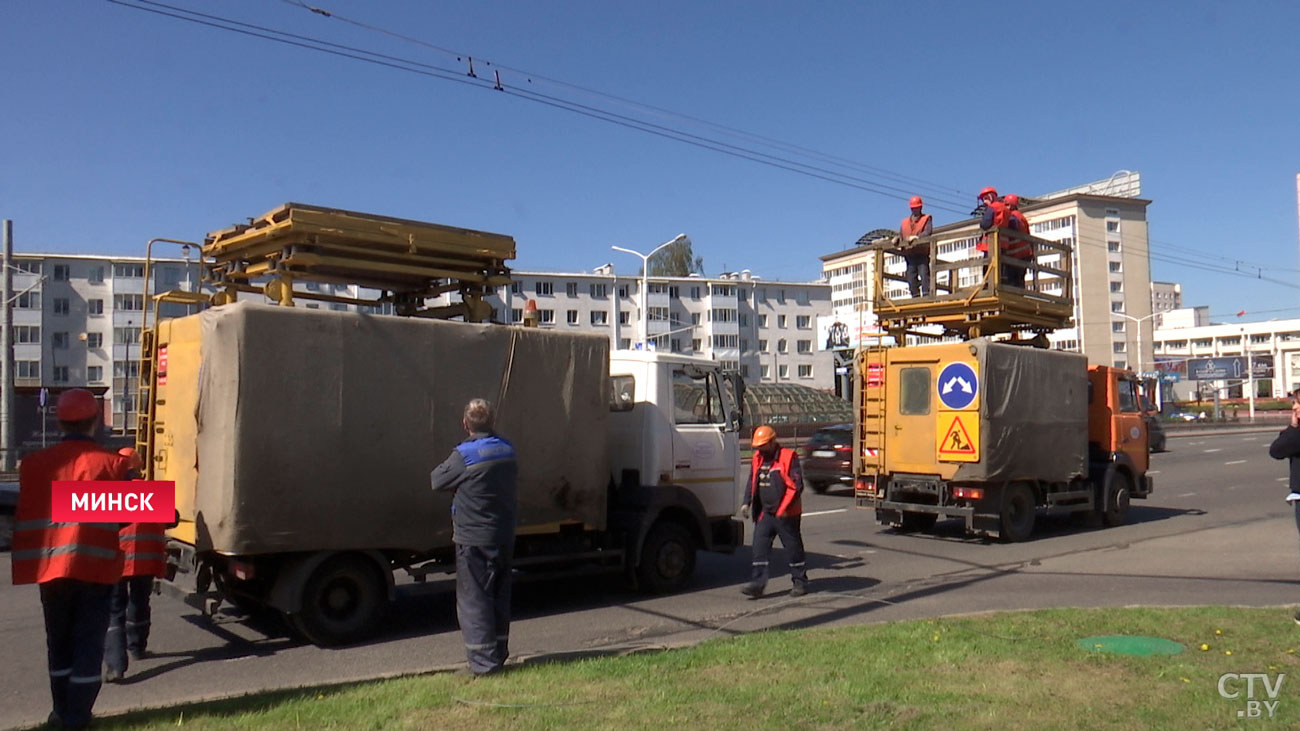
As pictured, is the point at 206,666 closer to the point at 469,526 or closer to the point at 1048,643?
the point at 469,526

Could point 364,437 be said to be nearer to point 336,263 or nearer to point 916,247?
point 336,263

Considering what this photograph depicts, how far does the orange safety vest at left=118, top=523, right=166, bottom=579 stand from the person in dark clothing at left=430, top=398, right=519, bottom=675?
1728mm

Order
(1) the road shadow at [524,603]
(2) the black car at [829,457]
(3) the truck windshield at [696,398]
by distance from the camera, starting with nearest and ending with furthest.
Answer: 1. (1) the road shadow at [524,603]
2. (3) the truck windshield at [696,398]
3. (2) the black car at [829,457]

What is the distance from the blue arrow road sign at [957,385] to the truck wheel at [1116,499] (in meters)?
3.83

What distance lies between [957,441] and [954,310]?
2.12 metres

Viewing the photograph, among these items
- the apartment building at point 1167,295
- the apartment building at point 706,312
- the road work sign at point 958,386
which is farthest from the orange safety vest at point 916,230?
the apartment building at point 1167,295

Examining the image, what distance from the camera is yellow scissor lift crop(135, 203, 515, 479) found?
8086mm

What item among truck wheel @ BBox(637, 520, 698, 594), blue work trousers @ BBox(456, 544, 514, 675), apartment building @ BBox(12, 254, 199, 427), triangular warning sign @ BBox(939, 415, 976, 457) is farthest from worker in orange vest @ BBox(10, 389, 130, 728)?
apartment building @ BBox(12, 254, 199, 427)

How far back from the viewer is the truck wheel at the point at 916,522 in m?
15.1

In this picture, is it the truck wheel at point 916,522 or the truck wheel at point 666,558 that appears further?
the truck wheel at point 916,522

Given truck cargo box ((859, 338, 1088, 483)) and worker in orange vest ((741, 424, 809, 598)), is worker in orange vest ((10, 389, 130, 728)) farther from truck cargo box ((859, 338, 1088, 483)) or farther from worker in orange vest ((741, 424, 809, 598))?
truck cargo box ((859, 338, 1088, 483))

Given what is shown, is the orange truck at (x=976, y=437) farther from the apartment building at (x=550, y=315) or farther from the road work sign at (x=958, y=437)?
the apartment building at (x=550, y=315)

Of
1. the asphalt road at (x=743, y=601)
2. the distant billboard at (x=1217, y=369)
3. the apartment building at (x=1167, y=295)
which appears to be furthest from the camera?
the apartment building at (x=1167, y=295)

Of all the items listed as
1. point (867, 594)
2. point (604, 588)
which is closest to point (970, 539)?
point (867, 594)
